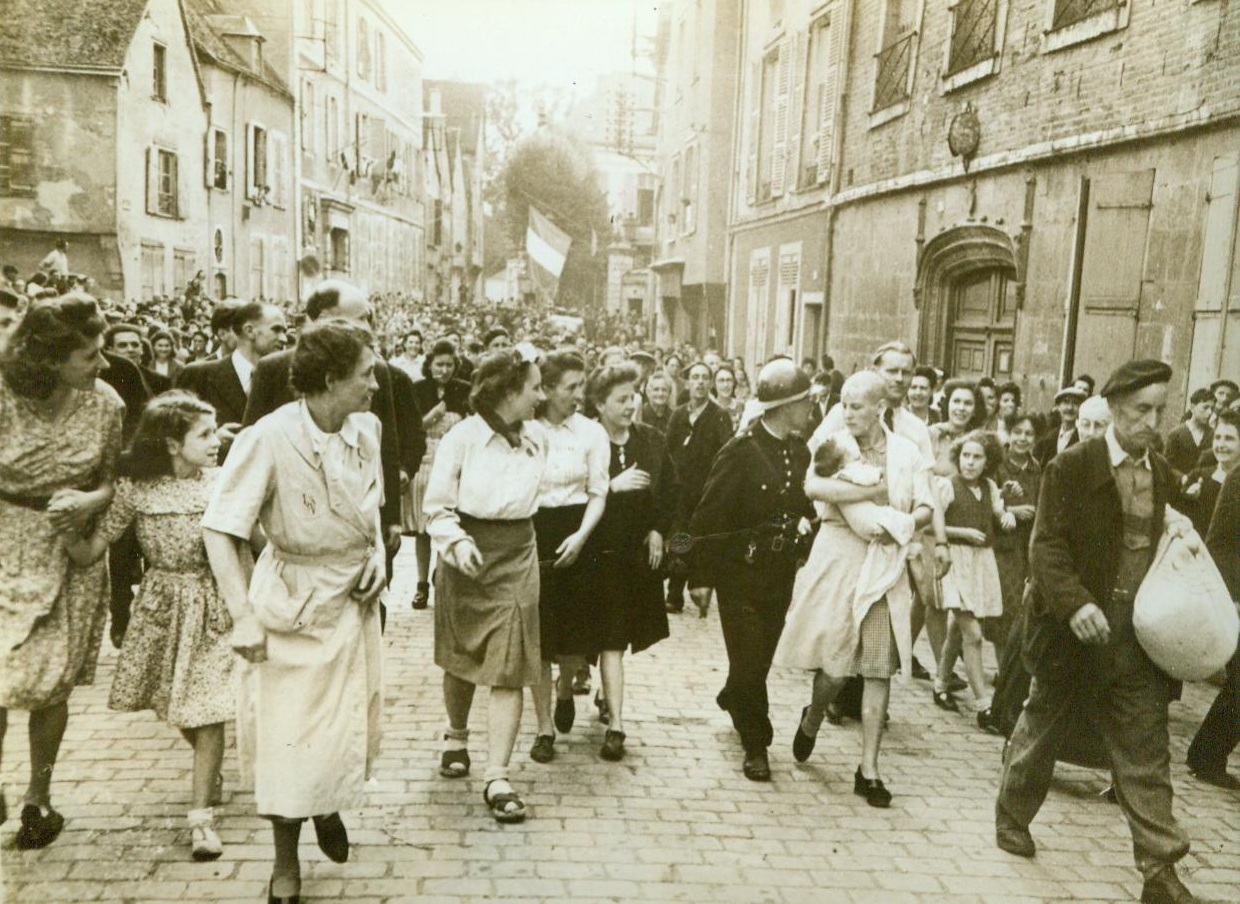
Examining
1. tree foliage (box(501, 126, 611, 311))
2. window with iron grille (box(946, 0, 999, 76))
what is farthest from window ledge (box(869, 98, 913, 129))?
tree foliage (box(501, 126, 611, 311))

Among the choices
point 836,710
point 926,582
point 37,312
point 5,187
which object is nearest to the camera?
point 37,312

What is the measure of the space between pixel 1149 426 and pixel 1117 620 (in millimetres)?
729

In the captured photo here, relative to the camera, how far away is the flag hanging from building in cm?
2347

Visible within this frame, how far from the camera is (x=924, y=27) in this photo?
13.1 m

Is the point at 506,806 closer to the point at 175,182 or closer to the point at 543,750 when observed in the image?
the point at 543,750

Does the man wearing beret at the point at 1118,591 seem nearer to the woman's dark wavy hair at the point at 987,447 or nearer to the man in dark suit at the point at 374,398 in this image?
the woman's dark wavy hair at the point at 987,447

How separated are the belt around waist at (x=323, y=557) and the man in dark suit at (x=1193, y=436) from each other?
625 centimetres

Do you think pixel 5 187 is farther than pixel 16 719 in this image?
Yes

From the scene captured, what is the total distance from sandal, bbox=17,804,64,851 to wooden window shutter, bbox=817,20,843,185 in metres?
14.4

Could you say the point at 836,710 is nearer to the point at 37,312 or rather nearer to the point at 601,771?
the point at 601,771

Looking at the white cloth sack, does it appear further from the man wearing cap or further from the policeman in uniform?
the man wearing cap

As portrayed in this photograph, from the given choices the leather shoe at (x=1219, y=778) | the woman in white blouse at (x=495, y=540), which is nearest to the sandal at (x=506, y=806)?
the woman in white blouse at (x=495, y=540)

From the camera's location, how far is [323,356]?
11.7 ft

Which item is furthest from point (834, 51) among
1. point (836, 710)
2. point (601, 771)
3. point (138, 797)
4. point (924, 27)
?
point (138, 797)
